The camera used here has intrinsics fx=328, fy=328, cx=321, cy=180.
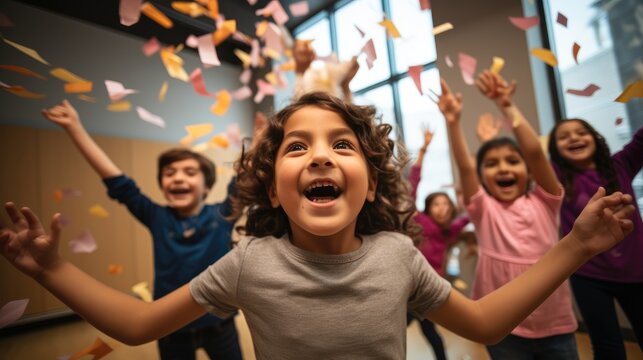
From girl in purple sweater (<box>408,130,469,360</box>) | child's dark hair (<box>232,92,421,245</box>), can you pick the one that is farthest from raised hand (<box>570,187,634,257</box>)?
girl in purple sweater (<box>408,130,469,360</box>)

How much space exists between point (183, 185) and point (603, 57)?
2.68 meters

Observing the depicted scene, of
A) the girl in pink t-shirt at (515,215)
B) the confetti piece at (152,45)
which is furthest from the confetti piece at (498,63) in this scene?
the confetti piece at (152,45)

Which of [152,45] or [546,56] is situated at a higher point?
[152,45]

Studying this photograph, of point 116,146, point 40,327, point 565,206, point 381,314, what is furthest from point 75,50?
point 565,206

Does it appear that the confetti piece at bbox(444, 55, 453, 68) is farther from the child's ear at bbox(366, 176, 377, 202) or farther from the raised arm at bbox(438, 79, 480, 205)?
the child's ear at bbox(366, 176, 377, 202)

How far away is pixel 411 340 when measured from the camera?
2.14m

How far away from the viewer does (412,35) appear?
2822 millimetres

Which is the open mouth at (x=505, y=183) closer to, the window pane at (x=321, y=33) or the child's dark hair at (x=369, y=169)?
the child's dark hair at (x=369, y=169)

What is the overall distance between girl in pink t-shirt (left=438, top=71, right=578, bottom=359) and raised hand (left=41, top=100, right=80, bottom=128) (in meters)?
1.27

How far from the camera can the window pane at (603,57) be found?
A: 198cm

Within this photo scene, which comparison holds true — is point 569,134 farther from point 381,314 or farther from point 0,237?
point 0,237

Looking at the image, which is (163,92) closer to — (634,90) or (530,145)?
(530,145)

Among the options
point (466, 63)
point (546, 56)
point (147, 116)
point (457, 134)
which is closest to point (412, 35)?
point (466, 63)

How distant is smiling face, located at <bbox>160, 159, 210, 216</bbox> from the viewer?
1.44 meters
